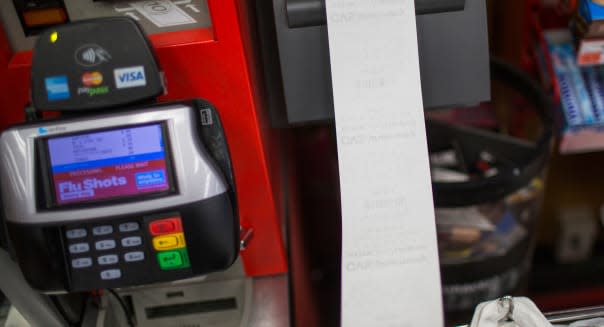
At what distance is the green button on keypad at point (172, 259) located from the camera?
63cm

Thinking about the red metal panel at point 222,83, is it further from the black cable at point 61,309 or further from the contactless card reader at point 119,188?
the black cable at point 61,309

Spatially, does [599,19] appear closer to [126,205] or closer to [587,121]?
[587,121]

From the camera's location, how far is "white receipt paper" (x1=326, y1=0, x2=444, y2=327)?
64cm

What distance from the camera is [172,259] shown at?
633 millimetres

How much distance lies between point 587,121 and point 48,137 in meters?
0.79

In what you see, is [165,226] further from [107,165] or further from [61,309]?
[61,309]

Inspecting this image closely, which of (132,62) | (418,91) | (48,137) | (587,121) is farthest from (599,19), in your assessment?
(48,137)

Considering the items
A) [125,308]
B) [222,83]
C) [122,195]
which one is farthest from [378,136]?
[125,308]

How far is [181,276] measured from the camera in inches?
25.3

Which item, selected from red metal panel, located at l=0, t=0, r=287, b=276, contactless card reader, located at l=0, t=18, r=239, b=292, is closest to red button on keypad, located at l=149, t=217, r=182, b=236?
contactless card reader, located at l=0, t=18, r=239, b=292

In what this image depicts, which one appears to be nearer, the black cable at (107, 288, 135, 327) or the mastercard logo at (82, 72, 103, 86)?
the mastercard logo at (82, 72, 103, 86)

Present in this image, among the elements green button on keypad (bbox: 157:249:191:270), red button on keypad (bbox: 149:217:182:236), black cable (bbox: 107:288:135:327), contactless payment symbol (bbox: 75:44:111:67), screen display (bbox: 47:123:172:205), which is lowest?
black cable (bbox: 107:288:135:327)

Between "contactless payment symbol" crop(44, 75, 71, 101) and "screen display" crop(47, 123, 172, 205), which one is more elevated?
"contactless payment symbol" crop(44, 75, 71, 101)

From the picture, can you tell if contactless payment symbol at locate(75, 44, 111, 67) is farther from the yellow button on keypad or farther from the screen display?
the yellow button on keypad
